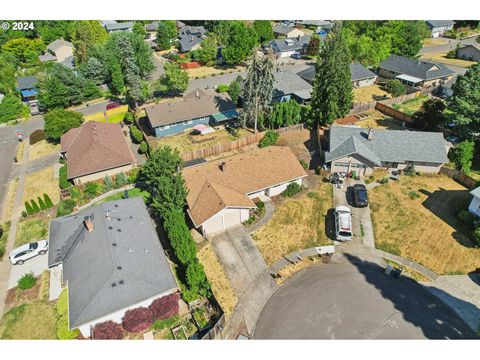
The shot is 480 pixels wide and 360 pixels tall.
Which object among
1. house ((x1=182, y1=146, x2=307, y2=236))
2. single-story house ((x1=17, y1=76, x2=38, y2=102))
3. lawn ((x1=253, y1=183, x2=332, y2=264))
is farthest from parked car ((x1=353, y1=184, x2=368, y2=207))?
single-story house ((x1=17, y1=76, x2=38, y2=102))

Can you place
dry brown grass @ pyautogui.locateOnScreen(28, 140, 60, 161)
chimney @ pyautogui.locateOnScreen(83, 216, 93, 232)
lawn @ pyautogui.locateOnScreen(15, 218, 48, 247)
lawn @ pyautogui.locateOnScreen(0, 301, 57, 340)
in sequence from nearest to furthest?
lawn @ pyautogui.locateOnScreen(0, 301, 57, 340) → chimney @ pyautogui.locateOnScreen(83, 216, 93, 232) → lawn @ pyautogui.locateOnScreen(15, 218, 48, 247) → dry brown grass @ pyautogui.locateOnScreen(28, 140, 60, 161)

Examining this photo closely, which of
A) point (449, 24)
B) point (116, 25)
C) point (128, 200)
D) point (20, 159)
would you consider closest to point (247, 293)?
point (128, 200)

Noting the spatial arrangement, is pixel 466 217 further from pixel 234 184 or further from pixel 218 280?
pixel 218 280

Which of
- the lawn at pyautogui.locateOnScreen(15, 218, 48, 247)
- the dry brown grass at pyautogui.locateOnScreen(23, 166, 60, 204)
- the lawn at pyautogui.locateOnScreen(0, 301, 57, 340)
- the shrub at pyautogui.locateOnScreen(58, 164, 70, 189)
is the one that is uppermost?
the shrub at pyautogui.locateOnScreen(58, 164, 70, 189)

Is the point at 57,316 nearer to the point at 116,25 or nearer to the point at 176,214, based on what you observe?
the point at 176,214

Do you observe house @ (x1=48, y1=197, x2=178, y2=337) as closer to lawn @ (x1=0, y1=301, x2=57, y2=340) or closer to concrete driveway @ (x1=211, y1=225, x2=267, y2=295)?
lawn @ (x1=0, y1=301, x2=57, y2=340)

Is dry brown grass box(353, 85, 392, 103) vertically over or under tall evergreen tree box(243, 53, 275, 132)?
under

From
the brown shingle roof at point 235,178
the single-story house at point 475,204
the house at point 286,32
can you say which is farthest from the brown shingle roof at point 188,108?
the house at point 286,32

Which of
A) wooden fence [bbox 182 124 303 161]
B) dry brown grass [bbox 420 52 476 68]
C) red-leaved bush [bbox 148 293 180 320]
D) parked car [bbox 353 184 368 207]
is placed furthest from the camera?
dry brown grass [bbox 420 52 476 68]

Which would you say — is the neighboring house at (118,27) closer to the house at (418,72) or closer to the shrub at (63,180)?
the shrub at (63,180)
